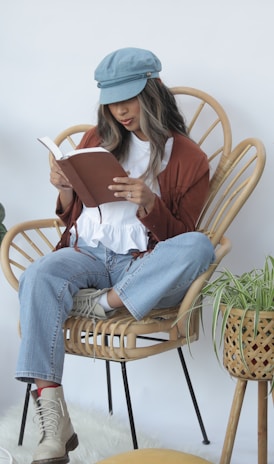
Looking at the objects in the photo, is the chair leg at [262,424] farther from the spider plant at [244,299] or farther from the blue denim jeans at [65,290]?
the blue denim jeans at [65,290]

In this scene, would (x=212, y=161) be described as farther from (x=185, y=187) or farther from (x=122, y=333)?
(x=122, y=333)

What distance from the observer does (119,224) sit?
234cm

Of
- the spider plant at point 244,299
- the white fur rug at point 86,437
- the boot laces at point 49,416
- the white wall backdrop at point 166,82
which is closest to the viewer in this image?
the spider plant at point 244,299

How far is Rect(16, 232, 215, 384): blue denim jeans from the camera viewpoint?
204 cm

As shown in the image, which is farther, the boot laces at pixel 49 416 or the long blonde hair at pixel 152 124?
the long blonde hair at pixel 152 124

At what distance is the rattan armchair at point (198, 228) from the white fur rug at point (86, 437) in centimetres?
6

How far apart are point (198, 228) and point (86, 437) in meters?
0.73

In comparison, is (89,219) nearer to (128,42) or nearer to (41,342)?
(41,342)

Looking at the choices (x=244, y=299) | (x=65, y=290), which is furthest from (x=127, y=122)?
(x=244, y=299)

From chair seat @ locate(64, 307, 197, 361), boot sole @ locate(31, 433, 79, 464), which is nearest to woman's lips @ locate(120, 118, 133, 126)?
chair seat @ locate(64, 307, 197, 361)

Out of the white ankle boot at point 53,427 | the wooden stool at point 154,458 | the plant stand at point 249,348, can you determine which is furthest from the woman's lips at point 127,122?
the wooden stool at point 154,458

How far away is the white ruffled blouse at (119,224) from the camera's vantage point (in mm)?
2336

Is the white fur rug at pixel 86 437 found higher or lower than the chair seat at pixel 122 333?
lower

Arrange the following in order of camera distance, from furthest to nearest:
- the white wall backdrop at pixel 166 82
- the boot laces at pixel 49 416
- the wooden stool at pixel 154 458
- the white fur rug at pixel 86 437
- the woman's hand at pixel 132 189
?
the white wall backdrop at pixel 166 82, the white fur rug at pixel 86 437, the woman's hand at pixel 132 189, the boot laces at pixel 49 416, the wooden stool at pixel 154 458
